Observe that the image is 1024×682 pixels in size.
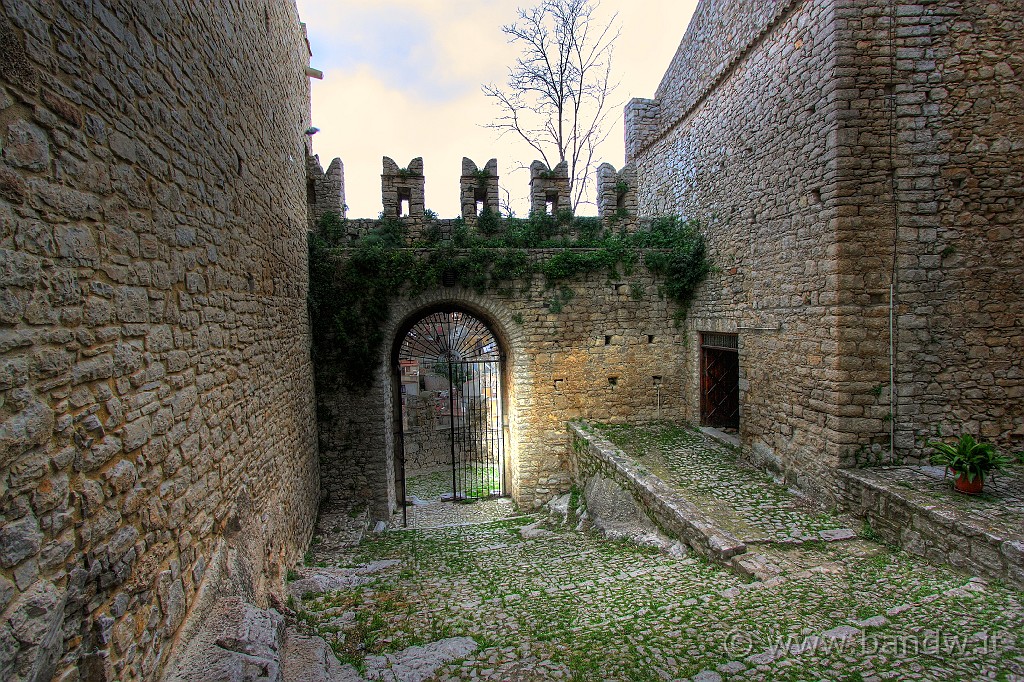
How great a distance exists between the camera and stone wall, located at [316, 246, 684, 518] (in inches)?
327

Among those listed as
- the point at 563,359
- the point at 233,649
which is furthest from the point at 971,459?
the point at 233,649

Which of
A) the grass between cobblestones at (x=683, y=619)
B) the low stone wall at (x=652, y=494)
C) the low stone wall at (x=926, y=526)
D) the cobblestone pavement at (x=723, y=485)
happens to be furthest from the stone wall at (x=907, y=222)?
→ the grass between cobblestones at (x=683, y=619)

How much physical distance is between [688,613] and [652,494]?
1972mm

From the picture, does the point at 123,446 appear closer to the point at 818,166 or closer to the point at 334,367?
the point at 334,367

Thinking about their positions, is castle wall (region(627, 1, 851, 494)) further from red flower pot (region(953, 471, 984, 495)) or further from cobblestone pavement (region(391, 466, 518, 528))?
cobblestone pavement (region(391, 466, 518, 528))

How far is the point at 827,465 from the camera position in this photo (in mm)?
5379

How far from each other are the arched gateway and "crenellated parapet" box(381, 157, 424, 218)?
179 centimetres

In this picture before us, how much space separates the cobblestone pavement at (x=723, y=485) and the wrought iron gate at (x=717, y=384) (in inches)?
19.3

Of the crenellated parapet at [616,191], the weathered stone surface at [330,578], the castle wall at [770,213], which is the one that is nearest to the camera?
the weathered stone surface at [330,578]

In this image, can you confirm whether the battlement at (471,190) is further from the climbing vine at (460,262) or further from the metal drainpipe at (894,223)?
the metal drainpipe at (894,223)

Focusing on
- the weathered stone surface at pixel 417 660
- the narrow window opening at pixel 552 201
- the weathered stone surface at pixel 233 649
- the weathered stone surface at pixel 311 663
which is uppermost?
the narrow window opening at pixel 552 201

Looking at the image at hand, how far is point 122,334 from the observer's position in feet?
7.67

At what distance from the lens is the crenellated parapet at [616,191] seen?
351 inches

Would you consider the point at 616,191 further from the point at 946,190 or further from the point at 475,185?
the point at 946,190
